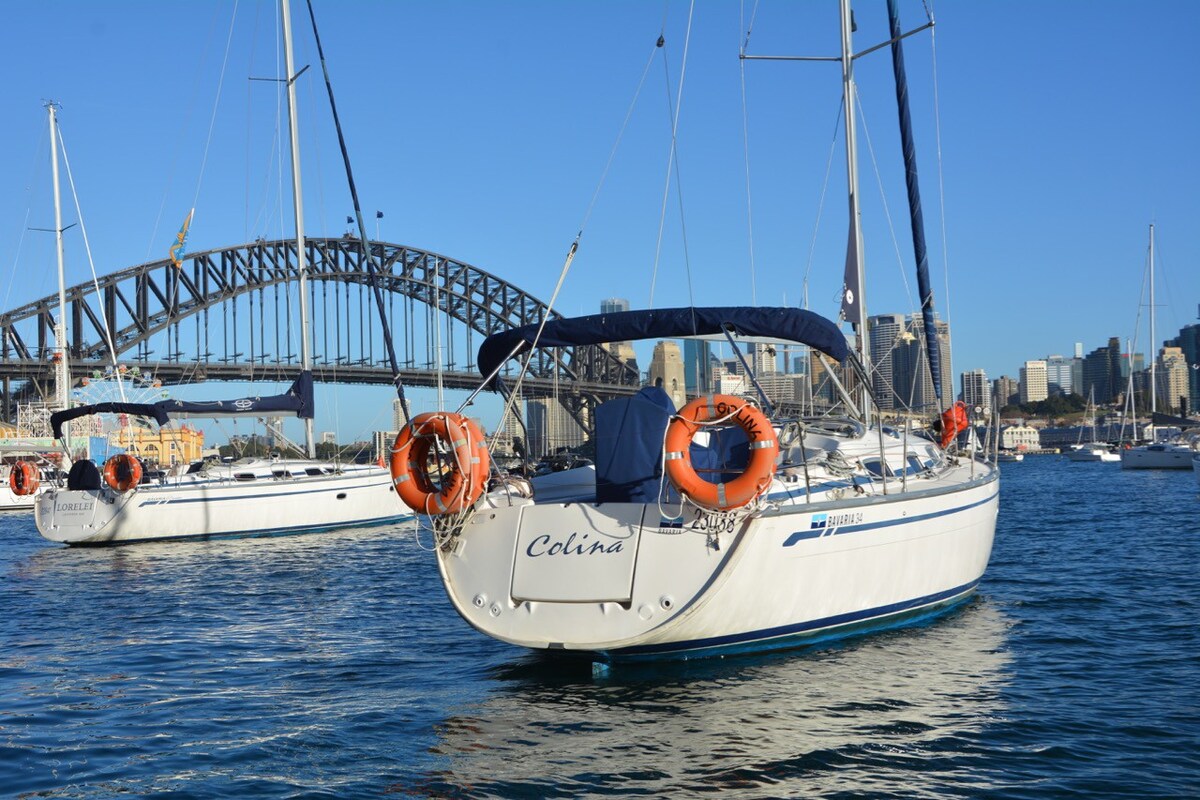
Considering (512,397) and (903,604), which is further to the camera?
(903,604)

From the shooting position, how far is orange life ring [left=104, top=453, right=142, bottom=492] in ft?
82.0

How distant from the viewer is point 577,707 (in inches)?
356

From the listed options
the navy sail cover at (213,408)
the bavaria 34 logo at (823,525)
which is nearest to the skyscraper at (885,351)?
the bavaria 34 logo at (823,525)

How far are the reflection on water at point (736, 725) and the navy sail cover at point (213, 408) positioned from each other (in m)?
20.0

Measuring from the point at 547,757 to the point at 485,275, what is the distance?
97.3 m

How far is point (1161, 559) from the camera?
59.7 ft

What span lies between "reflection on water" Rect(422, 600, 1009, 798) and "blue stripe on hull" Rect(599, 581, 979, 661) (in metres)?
0.14

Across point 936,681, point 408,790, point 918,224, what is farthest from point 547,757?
point 918,224

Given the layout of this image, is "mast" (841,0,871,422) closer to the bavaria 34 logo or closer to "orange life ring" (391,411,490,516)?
the bavaria 34 logo

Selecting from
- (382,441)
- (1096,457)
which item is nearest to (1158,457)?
(1096,457)

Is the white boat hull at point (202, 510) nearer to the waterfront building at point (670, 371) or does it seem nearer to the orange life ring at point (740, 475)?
the waterfront building at point (670, 371)

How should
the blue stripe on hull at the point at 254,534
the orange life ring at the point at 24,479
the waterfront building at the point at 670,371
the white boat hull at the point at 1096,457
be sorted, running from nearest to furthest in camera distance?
the waterfront building at the point at 670,371 < the blue stripe on hull at the point at 254,534 < the orange life ring at the point at 24,479 < the white boat hull at the point at 1096,457

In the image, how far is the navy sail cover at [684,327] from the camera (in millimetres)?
10859

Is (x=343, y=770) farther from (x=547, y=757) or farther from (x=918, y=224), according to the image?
(x=918, y=224)
